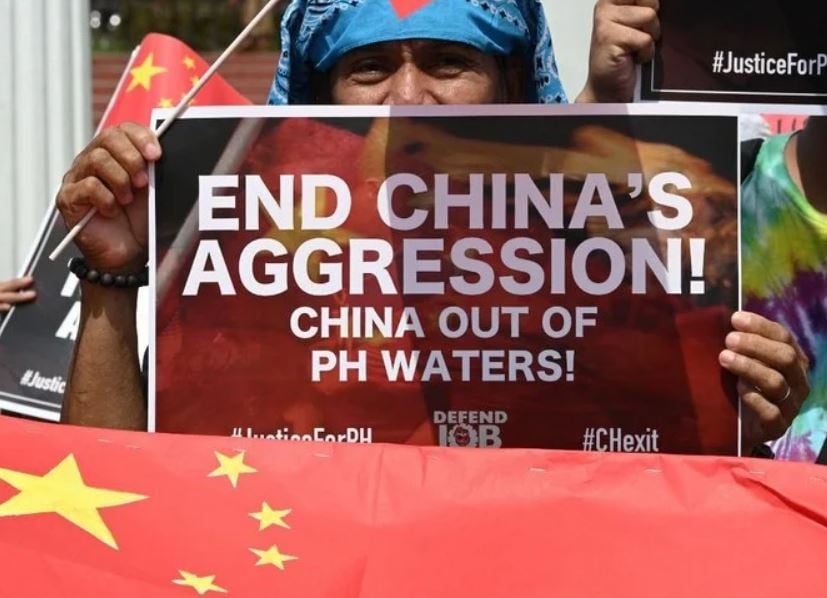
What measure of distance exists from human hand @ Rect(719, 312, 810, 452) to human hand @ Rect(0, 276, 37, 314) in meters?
1.67

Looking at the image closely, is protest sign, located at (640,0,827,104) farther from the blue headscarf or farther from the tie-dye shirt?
the blue headscarf

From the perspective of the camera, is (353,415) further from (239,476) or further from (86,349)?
(86,349)

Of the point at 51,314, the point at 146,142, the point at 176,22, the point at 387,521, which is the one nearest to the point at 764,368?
the point at 387,521

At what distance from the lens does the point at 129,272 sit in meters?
2.19

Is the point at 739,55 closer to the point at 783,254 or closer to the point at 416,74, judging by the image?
the point at 783,254

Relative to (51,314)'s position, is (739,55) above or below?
above

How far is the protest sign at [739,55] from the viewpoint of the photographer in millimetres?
2119

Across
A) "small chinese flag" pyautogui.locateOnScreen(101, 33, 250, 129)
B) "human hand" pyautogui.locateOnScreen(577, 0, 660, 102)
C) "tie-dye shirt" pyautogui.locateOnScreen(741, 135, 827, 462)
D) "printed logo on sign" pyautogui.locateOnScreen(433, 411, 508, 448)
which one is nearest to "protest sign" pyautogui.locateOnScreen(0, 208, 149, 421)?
"small chinese flag" pyautogui.locateOnScreen(101, 33, 250, 129)

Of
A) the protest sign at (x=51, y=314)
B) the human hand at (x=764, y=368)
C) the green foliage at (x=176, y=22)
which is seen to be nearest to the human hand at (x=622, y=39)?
the human hand at (x=764, y=368)

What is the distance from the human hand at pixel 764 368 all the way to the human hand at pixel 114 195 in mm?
780

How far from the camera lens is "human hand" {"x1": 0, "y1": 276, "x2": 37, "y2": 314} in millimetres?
3221

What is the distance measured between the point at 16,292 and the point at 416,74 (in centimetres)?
126

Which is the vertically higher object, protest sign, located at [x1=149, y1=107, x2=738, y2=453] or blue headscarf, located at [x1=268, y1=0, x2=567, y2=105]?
blue headscarf, located at [x1=268, y1=0, x2=567, y2=105]

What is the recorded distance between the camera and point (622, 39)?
6.93ft
